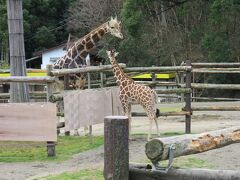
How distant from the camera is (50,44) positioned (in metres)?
43.4

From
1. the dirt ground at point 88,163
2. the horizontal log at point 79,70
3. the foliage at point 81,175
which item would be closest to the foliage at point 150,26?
the horizontal log at point 79,70

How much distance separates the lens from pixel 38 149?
9445 mm

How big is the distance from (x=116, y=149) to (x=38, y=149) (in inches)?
246

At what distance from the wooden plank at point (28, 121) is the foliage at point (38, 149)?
0.34 meters

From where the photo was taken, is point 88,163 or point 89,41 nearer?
point 88,163

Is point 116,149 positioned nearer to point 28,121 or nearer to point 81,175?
point 81,175

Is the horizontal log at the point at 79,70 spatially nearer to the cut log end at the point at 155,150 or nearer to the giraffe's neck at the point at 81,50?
the giraffe's neck at the point at 81,50

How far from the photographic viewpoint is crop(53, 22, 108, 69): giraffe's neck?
12.2m

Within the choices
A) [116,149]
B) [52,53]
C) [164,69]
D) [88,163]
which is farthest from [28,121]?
[52,53]

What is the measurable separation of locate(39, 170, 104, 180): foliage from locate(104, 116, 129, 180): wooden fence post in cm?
346

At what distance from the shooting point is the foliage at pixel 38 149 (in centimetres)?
865

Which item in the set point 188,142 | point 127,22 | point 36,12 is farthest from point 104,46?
point 188,142

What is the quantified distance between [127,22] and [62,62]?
12074 millimetres

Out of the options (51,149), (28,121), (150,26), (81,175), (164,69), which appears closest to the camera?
(81,175)
